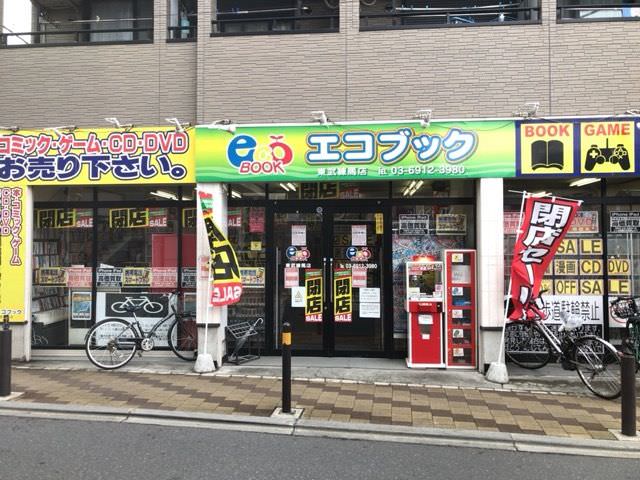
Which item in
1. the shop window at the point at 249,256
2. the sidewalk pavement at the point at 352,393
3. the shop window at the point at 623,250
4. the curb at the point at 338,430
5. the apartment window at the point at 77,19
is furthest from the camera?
the apartment window at the point at 77,19

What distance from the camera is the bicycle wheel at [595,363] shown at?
7180 mm

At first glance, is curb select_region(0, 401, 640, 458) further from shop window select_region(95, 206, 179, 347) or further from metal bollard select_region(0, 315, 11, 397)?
shop window select_region(95, 206, 179, 347)

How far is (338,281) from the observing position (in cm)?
905

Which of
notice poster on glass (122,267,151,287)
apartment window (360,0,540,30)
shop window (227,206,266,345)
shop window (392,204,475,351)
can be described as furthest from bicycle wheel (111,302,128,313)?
apartment window (360,0,540,30)

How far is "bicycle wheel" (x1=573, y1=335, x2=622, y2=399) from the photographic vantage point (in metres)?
7.18

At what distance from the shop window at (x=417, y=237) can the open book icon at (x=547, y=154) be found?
5.09 ft

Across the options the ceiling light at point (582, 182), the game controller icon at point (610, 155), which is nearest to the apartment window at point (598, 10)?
the game controller icon at point (610, 155)

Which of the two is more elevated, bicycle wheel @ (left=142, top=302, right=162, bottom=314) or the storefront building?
the storefront building

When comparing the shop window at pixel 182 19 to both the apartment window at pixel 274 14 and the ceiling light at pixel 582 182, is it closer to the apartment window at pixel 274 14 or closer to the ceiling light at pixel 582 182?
the apartment window at pixel 274 14

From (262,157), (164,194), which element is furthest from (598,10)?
(164,194)

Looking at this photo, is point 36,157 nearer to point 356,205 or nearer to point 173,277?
point 173,277

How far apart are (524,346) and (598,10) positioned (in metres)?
5.98

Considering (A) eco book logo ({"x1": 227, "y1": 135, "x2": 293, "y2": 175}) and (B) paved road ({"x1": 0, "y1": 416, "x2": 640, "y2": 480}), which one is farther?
(A) eco book logo ({"x1": 227, "y1": 135, "x2": 293, "y2": 175})

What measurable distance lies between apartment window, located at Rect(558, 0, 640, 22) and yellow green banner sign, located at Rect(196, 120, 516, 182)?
2.44m
